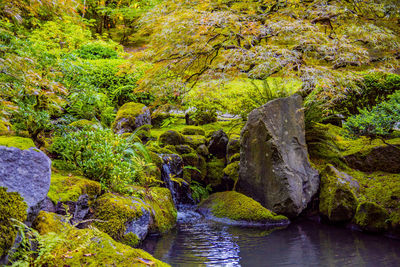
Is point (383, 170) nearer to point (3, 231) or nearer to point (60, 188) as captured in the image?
point (60, 188)

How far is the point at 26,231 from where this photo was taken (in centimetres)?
222

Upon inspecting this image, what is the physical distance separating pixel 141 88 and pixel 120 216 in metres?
2.65

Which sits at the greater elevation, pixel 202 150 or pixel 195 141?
pixel 195 141

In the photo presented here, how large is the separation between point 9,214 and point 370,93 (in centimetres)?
920

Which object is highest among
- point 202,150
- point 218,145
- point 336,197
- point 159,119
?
point 159,119

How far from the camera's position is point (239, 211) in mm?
5258

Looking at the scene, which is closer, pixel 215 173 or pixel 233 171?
pixel 233 171

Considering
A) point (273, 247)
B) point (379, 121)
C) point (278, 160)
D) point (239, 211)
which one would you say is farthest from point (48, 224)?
point (379, 121)

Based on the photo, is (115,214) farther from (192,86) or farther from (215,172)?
(215,172)

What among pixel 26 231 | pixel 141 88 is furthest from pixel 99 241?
pixel 141 88

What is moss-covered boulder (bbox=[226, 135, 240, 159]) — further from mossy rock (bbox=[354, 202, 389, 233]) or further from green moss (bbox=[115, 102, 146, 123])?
mossy rock (bbox=[354, 202, 389, 233])

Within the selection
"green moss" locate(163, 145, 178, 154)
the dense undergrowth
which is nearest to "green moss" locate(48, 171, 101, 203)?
the dense undergrowth

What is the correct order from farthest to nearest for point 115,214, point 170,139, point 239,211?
point 170,139 → point 239,211 → point 115,214

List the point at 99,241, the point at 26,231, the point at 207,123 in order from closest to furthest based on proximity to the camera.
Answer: the point at 26,231 → the point at 99,241 → the point at 207,123
